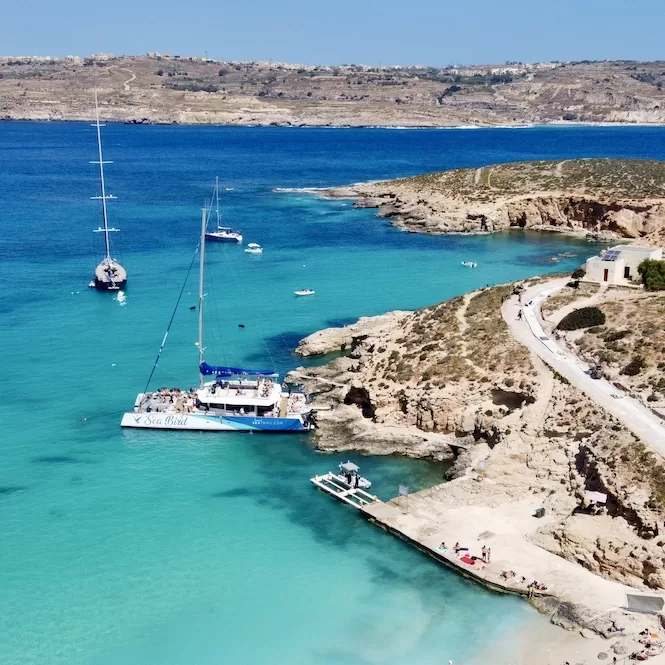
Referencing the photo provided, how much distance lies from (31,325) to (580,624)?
4673cm

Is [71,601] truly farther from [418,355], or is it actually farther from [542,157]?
[542,157]

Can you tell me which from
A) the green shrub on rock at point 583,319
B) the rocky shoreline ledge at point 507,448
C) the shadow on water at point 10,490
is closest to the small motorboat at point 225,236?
the rocky shoreline ledge at point 507,448

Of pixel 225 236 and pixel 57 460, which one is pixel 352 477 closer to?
pixel 57 460

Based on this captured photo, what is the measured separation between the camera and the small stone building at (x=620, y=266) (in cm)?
5069

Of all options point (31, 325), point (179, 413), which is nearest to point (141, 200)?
point (31, 325)

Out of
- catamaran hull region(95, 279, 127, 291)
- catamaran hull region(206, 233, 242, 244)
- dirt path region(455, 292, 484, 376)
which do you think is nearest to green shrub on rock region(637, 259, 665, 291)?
dirt path region(455, 292, 484, 376)

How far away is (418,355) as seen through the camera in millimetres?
46844

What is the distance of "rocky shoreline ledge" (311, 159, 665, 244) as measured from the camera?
317ft

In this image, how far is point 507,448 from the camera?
38.2 meters

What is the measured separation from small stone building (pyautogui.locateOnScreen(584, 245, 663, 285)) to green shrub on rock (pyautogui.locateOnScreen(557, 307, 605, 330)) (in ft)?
19.5

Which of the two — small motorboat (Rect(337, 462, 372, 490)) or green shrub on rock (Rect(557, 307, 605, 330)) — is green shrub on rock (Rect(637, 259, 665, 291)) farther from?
small motorboat (Rect(337, 462, 372, 490))

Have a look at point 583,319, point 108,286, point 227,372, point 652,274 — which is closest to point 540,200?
point 108,286

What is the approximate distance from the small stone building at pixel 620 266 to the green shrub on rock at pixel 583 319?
19.5 feet

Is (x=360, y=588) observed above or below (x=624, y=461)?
below
